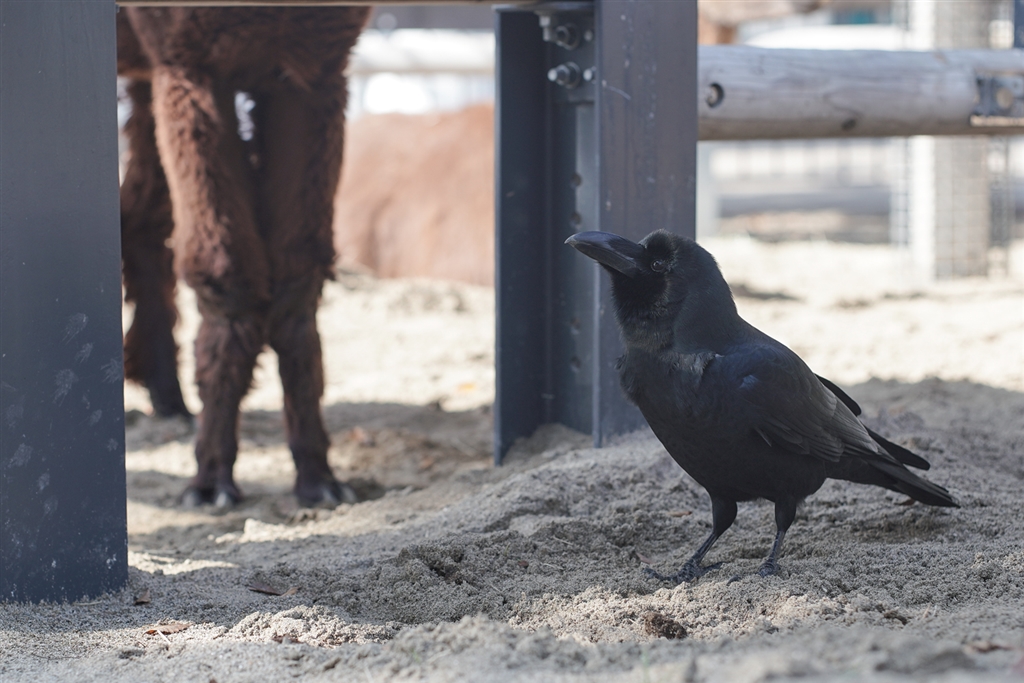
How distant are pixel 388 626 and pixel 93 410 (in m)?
0.87

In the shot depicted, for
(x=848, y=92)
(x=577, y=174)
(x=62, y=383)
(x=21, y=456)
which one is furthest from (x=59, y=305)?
(x=848, y=92)

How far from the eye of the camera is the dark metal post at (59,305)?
8.03ft

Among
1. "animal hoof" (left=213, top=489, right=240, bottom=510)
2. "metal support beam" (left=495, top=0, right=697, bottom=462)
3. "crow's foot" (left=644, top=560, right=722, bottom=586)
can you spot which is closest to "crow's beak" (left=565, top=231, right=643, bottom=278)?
"crow's foot" (left=644, top=560, right=722, bottom=586)

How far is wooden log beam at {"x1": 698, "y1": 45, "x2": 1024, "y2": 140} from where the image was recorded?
4.16 meters

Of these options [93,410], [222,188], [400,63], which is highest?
[400,63]

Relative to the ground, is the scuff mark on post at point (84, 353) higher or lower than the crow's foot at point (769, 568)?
higher

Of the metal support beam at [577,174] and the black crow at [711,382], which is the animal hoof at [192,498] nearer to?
the metal support beam at [577,174]

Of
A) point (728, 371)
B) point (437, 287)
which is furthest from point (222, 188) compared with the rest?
point (437, 287)

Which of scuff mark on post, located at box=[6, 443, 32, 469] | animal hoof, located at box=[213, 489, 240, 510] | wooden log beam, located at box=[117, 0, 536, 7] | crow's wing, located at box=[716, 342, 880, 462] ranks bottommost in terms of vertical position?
animal hoof, located at box=[213, 489, 240, 510]

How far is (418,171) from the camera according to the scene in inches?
376

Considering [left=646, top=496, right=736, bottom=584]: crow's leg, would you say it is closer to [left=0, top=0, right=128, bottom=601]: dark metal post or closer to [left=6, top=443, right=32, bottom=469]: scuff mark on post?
[left=0, top=0, right=128, bottom=601]: dark metal post

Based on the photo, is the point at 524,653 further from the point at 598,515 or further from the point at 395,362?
the point at 395,362

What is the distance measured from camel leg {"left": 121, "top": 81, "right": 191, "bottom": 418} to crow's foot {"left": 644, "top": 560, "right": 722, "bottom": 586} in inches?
137

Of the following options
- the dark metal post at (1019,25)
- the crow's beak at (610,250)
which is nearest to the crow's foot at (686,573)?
the crow's beak at (610,250)
